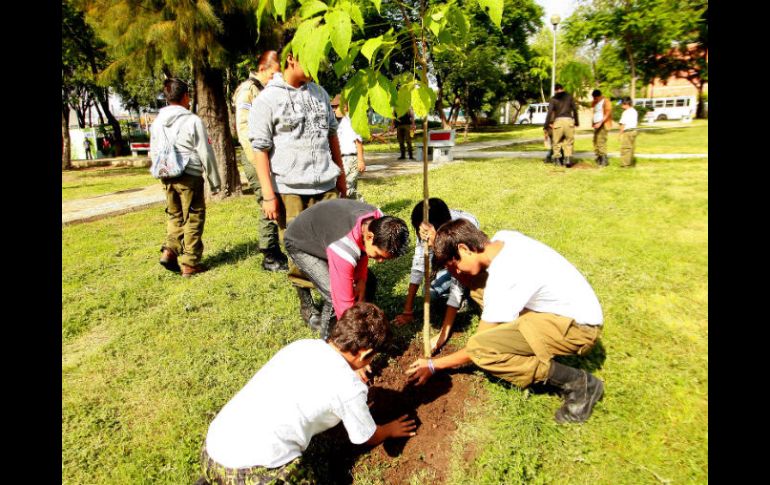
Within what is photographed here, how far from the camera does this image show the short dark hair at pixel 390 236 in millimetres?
2484

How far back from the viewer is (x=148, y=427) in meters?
2.60

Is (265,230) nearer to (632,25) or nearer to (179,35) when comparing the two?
(179,35)

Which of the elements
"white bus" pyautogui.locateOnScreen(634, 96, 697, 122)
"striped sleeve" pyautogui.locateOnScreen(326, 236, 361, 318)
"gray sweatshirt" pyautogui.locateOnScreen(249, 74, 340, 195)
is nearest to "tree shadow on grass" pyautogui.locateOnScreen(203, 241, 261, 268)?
"gray sweatshirt" pyautogui.locateOnScreen(249, 74, 340, 195)

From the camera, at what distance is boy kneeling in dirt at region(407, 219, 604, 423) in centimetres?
241

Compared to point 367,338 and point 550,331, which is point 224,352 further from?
point 550,331

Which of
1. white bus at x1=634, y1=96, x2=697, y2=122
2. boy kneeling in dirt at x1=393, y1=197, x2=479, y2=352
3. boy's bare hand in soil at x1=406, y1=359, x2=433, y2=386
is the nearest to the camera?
boy's bare hand in soil at x1=406, y1=359, x2=433, y2=386

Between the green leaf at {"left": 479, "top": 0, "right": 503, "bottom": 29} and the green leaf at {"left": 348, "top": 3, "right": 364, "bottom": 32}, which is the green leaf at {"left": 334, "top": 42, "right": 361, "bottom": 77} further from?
the green leaf at {"left": 479, "top": 0, "right": 503, "bottom": 29}

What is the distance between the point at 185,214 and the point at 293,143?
1874 mm

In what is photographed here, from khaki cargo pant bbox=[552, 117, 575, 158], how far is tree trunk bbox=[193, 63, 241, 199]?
271 inches

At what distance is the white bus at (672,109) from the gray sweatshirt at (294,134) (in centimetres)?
4049

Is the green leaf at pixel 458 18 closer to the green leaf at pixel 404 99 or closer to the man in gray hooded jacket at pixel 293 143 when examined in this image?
the green leaf at pixel 404 99

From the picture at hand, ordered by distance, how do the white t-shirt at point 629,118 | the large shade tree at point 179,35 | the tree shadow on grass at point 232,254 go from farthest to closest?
the white t-shirt at point 629,118, the large shade tree at point 179,35, the tree shadow on grass at point 232,254

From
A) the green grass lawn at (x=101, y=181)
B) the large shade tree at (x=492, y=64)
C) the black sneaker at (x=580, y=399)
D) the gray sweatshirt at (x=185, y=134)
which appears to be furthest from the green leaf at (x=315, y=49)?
the large shade tree at (x=492, y=64)

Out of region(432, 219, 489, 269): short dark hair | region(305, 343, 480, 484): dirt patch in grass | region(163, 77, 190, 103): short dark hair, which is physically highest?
region(163, 77, 190, 103): short dark hair
